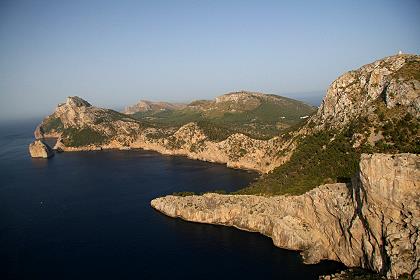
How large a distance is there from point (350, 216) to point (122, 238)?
2082 inches

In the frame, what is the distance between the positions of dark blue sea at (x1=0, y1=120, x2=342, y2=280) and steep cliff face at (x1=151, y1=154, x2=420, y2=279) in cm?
316

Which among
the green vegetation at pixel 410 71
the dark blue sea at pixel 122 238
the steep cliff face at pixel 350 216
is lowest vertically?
the dark blue sea at pixel 122 238

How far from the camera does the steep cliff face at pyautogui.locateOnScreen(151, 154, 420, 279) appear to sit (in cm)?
6178

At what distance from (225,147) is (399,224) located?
408 feet

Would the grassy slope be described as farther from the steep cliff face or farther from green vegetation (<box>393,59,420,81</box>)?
green vegetation (<box>393,59,420,81</box>)

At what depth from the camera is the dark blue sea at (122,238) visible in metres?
77.8

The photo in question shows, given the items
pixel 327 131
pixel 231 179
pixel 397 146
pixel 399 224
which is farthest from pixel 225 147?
pixel 399 224

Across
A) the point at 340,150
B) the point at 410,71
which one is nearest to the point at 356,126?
the point at 340,150

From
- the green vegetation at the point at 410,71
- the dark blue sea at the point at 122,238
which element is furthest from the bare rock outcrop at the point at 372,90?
the dark blue sea at the point at 122,238

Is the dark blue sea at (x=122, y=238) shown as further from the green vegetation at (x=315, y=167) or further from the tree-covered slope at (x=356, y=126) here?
the tree-covered slope at (x=356, y=126)

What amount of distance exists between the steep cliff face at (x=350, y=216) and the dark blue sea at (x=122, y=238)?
10.4 feet

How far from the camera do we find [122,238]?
9519cm

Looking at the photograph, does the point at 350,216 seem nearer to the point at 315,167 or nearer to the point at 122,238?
the point at 315,167

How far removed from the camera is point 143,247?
8950cm
